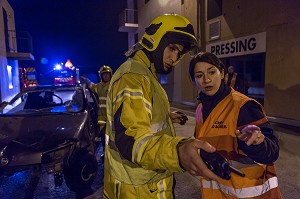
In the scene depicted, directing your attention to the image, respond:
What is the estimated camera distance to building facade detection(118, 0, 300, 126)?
8.40 m

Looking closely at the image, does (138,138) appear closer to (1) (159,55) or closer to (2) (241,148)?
(1) (159,55)

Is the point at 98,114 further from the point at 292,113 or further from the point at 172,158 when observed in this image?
the point at 292,113

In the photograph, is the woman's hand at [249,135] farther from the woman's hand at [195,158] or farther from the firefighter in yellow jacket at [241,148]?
the woman's hand at [195,158]

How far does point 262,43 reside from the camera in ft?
31.3

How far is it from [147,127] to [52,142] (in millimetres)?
3193

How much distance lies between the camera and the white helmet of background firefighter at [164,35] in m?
1.56

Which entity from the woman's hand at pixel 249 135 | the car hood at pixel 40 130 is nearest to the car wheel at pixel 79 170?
the car hood at pixel 40 130

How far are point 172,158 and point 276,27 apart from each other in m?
9.31

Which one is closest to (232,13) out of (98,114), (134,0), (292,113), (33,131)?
(292,113)

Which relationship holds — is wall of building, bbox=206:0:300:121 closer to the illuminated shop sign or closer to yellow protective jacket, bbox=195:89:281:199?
the illuminated shop sign

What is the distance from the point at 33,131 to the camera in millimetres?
4344

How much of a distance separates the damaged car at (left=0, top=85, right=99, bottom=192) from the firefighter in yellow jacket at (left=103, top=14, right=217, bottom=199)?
2.41 meters

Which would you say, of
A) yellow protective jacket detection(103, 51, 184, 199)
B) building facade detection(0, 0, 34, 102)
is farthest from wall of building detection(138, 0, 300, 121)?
building facade detection(0, 0, 34, 102)

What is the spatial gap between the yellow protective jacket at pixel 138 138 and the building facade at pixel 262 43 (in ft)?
26.7
